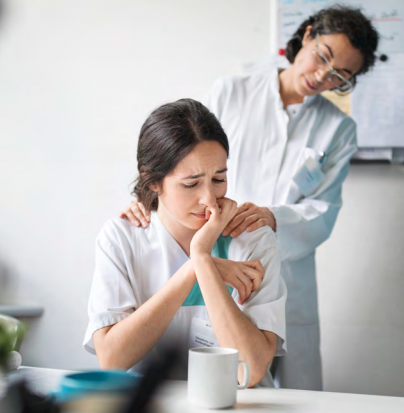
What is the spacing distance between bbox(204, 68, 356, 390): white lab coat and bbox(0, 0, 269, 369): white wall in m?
0.42

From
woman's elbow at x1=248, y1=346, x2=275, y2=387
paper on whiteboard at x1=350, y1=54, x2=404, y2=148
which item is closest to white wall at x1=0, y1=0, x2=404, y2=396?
paper on whiteboard at x1=350, y1=54, x2=404, y2=148

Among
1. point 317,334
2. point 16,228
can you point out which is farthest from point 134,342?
point 16,228

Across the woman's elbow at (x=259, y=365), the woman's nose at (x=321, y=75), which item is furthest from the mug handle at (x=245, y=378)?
the woman's nose at (x=321, y=75)

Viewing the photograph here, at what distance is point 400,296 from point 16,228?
176cm

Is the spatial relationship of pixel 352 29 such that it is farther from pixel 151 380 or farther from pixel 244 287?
pixel 151 380

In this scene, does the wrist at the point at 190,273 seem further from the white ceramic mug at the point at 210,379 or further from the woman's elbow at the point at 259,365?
the white ceramic mug at the point at 210,379

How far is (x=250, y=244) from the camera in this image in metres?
1.33

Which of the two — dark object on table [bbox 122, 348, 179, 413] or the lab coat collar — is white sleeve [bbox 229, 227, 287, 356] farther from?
dark object on table [bbox 122, 348, 179, 413]

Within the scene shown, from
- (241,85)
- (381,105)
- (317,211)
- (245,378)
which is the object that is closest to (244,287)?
(245,378)

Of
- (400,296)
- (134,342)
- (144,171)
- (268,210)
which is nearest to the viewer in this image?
(134,342)

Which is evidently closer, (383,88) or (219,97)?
(219,97)

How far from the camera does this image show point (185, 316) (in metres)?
→ 1.24

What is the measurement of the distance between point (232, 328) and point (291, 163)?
860 mm

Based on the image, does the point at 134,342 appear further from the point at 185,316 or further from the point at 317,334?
the point at 317,334
